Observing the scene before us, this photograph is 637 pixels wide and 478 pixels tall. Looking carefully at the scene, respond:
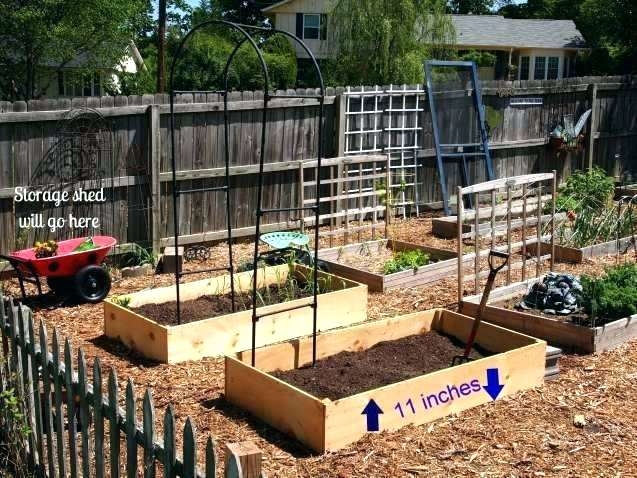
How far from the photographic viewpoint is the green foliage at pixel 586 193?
11.4 metres

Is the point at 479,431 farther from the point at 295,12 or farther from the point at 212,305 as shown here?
the point at 295,12

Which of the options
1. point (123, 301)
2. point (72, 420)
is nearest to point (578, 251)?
point (123, 301)

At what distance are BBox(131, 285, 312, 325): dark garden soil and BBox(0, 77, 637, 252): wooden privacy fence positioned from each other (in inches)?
91.1

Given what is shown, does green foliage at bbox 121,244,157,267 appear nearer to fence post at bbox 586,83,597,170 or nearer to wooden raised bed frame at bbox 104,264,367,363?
wooden raised bed frame at bbox 104,264,367,363

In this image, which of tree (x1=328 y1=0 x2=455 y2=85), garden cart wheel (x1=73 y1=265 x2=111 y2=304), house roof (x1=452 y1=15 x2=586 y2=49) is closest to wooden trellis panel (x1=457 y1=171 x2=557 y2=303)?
garden cart wheel (x1=73 y1=265 x2=111 y2=304)

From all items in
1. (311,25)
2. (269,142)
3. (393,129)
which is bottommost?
(269,142)

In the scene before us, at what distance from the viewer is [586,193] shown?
1170cm

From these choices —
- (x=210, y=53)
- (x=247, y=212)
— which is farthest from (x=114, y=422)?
(x=210, y=53)

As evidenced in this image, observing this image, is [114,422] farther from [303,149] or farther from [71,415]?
[303,149]

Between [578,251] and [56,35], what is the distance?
18.6 meters

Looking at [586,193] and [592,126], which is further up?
[592,126]

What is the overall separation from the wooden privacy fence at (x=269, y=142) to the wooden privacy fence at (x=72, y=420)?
13.8 feet

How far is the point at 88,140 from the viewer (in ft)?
29.6

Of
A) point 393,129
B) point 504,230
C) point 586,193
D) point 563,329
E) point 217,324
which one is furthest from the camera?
point 393,129
